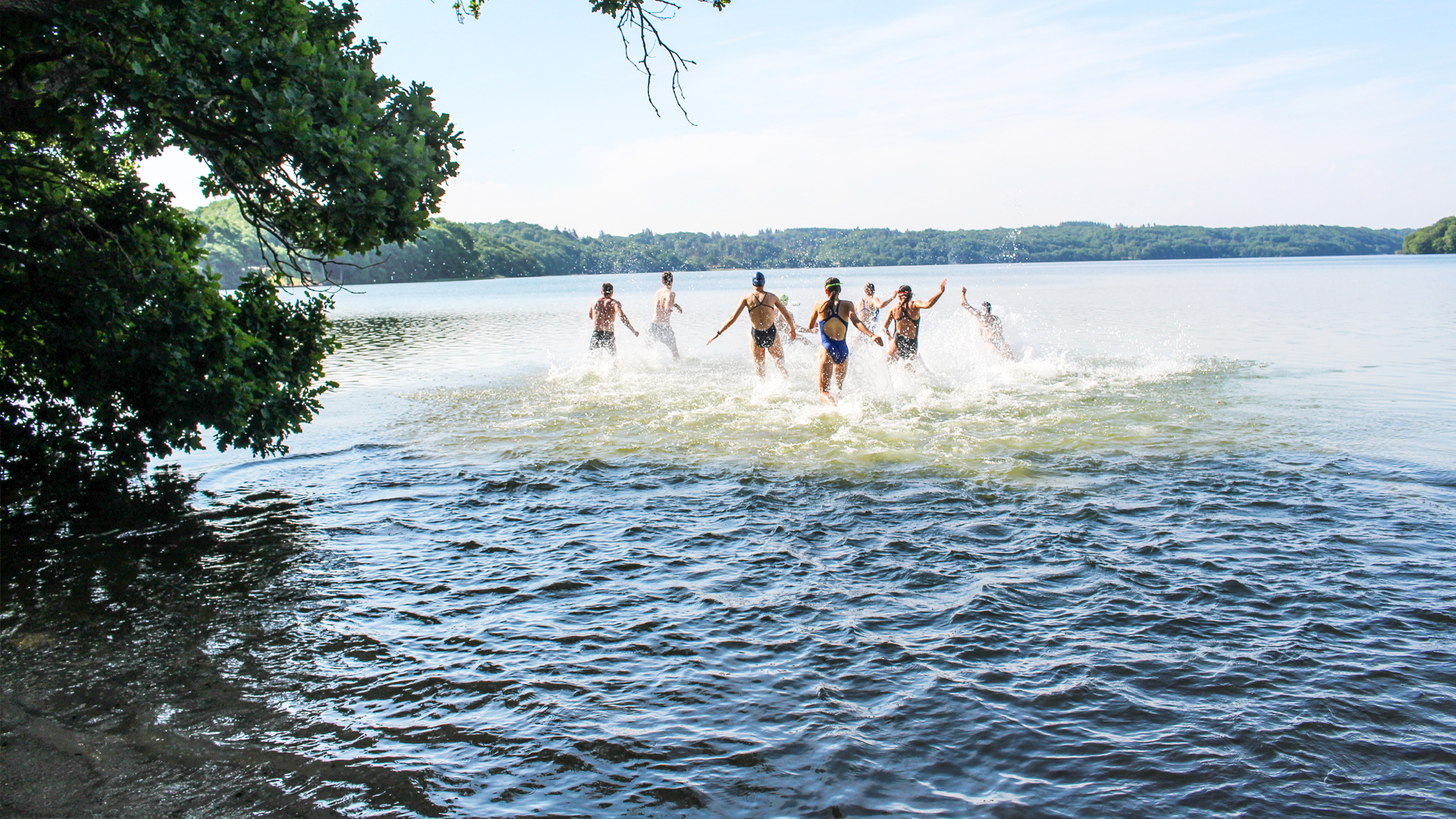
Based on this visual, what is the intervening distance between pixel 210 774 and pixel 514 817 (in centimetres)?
155

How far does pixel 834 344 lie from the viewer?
45.5ft

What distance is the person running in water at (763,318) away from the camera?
1527 cm

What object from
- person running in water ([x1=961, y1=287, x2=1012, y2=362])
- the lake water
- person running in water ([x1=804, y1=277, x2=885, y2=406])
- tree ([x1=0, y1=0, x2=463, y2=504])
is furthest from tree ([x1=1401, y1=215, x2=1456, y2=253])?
tree ([x1=0, y1=0, x2=463, y2=504])

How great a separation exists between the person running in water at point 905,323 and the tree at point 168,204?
413 inches

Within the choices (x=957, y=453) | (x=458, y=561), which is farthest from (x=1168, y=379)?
(x=458, y=561)

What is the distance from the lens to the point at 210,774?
3926 millimetres

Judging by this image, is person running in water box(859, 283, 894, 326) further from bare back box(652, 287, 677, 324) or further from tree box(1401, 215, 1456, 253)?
tree box(1401, 215, 1456, 253)

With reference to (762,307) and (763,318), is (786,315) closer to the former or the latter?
(762,307)

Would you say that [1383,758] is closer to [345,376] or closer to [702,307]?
[345,376]

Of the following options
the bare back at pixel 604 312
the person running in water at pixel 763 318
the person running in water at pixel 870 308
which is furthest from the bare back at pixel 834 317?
the bare back at pixel 604 312

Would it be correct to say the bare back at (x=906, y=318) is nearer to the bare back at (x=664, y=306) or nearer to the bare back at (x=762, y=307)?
the bare back at (x=762, y=307)

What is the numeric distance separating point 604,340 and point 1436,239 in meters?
158

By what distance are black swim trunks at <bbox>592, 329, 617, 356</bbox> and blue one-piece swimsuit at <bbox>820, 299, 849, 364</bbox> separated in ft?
23.3

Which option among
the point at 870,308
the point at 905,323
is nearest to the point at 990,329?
the point at 870,308
